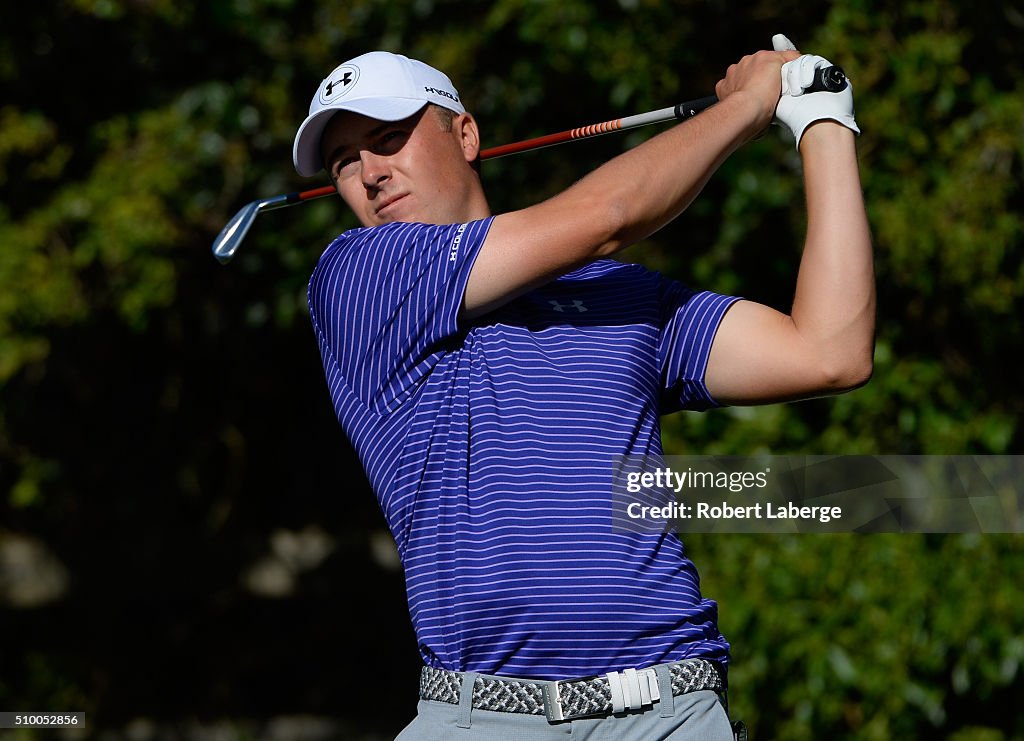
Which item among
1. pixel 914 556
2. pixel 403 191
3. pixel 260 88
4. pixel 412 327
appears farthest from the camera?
pixel 260 88

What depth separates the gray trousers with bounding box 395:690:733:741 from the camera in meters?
1.89

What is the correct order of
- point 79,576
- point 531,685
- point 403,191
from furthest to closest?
point 79,576
point 403,191
point 531,685

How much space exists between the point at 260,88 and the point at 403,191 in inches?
91.0

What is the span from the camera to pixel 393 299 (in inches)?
83.0

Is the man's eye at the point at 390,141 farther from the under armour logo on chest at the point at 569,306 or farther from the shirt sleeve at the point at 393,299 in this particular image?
the under armour logo on chest at the point at 569,306

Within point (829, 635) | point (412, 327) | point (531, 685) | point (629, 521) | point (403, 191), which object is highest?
point (403, 191)

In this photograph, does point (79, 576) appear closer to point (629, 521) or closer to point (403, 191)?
point (403, 191)

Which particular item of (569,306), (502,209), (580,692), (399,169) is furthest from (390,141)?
(502,209)

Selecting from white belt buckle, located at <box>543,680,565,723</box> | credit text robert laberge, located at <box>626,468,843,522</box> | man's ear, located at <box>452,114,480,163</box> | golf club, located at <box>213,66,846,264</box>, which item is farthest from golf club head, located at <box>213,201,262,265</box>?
white belt buckle, located at <box>543,680,565,723</box>

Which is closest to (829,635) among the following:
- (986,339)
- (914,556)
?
(914,556)

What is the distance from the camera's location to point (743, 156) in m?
4.18

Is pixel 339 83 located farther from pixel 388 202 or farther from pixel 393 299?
pixel 393 299

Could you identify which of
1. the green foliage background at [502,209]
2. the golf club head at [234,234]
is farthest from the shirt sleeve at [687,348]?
the green foliage background at [502,209]

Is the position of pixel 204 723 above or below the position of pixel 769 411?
below
